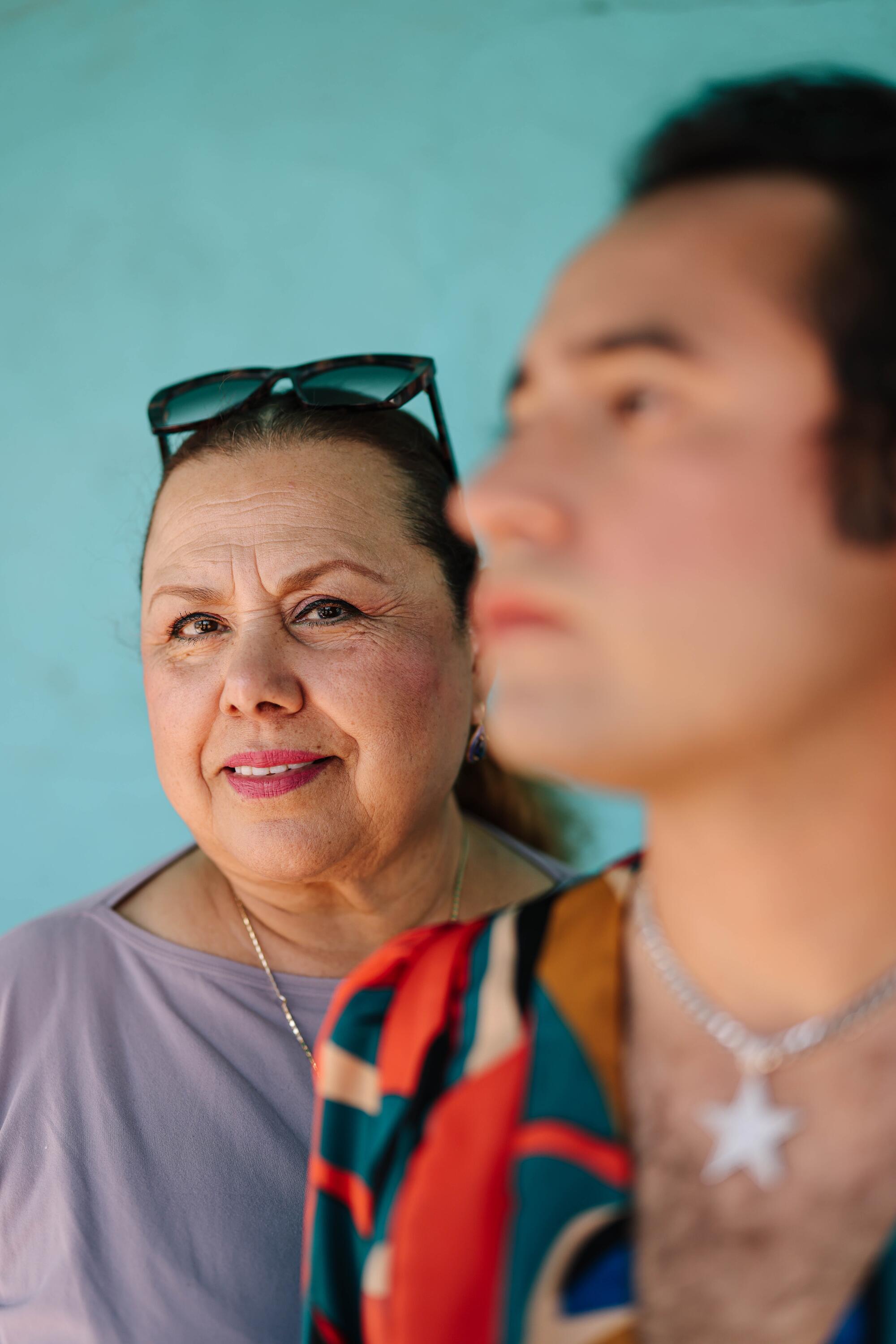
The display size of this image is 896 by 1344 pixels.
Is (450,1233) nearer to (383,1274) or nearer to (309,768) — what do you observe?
(383,1274)

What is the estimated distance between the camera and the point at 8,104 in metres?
2.50

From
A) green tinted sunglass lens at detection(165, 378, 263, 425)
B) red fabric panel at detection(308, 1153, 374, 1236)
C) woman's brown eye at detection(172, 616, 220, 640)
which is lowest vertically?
red fabric panel at detection(308, 1153, 374, 1236)

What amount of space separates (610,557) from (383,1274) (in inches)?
19.6

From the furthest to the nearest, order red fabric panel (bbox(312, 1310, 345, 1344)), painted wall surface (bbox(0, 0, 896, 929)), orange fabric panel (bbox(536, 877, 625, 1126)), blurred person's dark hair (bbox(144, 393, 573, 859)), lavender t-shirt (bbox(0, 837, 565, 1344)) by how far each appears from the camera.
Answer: painted wall surface (bbox(0, 0, 896, 929)) → blurred person's dark hair (bbox(144, 393, 573, 859)) → lavender t-shirt (bbox(0, 837, 565, 1344)) → red fabric panel (bbox(312, 1310, 345, 1344)) → orange fabric panel (bbox(536, 877, 625, 1126))

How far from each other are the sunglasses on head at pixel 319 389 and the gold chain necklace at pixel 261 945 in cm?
57

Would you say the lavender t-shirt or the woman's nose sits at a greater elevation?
the woman's nose

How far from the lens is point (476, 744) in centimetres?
170

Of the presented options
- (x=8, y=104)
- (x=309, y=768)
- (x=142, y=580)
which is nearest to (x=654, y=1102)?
(x=309, y=768)

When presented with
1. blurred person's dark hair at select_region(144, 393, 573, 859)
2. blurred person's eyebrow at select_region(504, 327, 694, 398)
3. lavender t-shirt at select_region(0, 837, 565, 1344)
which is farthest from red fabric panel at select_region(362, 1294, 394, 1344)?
blurred person's dark hair at select_region(144, 393, 573, 859)

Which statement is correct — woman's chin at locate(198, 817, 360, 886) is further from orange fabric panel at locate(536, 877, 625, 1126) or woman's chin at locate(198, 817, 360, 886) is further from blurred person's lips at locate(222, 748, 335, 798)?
orange fabric panel at locate(536, 877, 625, 1126)

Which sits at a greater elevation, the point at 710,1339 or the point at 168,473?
the point at 168,473

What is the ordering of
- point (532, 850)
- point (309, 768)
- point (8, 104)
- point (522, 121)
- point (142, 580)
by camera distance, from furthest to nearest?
point (8, 104)
point (522, 121)
point (532, 850)
point (142, 580)
point (309, 768)

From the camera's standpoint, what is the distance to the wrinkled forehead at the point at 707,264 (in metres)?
0.69

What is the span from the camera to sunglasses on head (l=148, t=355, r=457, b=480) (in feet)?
5.19
